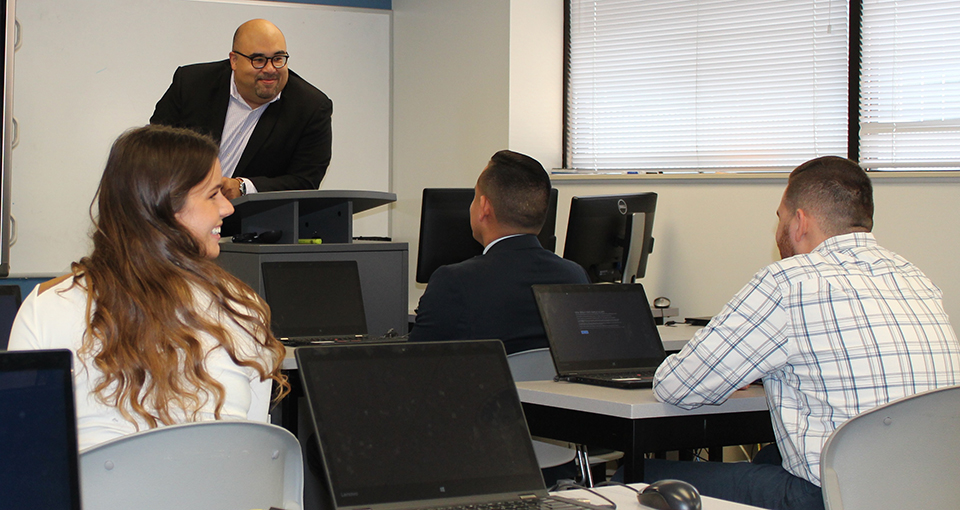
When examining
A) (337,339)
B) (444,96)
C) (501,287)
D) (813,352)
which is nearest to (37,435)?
(813,352)

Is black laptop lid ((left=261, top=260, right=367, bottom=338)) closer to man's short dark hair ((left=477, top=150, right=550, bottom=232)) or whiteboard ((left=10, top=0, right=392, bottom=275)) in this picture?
man's short dark hair ((left=477, top=150, right=550, bottom=232))

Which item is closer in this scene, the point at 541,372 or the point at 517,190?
the point at 541,372

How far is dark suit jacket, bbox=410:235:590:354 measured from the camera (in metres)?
2.57

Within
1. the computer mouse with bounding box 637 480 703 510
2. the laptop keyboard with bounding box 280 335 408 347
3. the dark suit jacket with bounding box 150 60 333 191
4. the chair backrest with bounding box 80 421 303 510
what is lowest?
the computer mouse with bounding box 637 480 703 510

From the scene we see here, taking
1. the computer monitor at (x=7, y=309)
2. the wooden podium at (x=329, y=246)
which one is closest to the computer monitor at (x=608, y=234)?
the wooden podium at (x=329, y=246)

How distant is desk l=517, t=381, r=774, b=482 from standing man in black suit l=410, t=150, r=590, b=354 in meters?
0.33

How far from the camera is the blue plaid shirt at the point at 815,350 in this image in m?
1.91

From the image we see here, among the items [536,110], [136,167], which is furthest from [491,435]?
[536,110]

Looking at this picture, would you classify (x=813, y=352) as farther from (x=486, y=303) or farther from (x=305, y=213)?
(x=305, y=213)

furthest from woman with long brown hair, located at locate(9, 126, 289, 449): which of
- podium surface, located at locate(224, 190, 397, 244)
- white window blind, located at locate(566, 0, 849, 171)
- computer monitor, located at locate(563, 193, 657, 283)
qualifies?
white window blind, located at locate(566, 0, 849, 171)

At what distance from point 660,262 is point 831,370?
281cm

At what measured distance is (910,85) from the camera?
4.02 meters

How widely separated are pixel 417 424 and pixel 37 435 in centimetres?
53

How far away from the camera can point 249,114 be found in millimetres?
3678
